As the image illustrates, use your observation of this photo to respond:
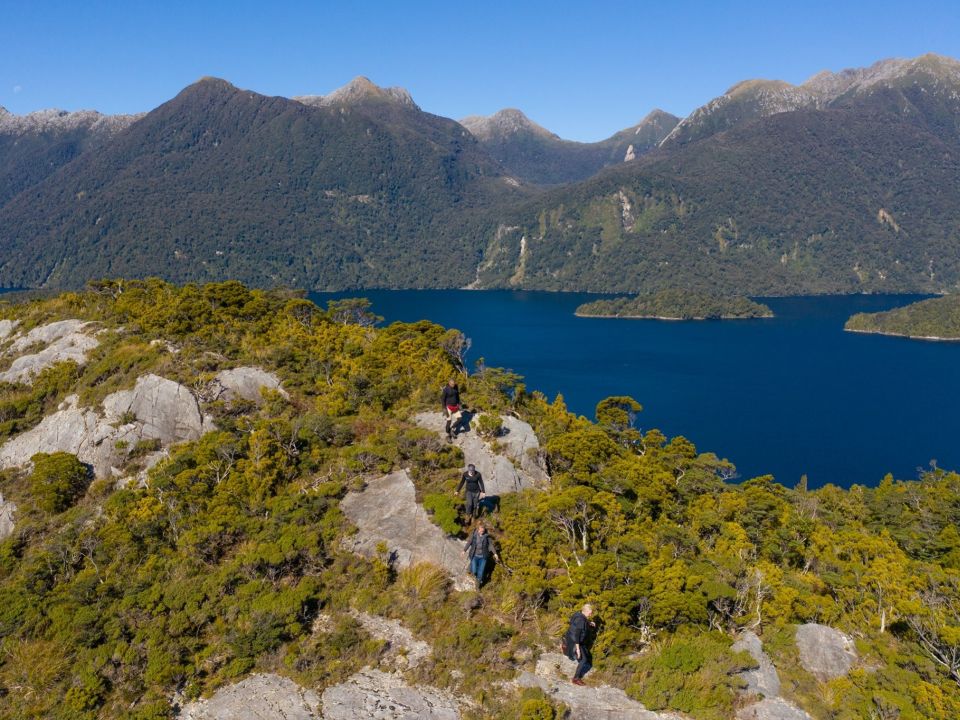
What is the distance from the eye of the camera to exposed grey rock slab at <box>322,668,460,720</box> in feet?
45.8

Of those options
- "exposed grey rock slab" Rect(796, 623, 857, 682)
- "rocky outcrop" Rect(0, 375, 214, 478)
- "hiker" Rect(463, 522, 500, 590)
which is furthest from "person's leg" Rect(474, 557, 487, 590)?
"rocky outcrop" Rect(0, 375, 214, 478)

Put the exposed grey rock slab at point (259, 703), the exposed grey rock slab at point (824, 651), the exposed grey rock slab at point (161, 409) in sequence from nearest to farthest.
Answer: the exposed grey rock slab at point (259, 703) < the exposed grey rock slab at point (824, 651) < the exposed grey rock slab at point (161, 409)

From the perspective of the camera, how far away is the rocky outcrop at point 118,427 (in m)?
26.1

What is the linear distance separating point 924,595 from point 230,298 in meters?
40.9

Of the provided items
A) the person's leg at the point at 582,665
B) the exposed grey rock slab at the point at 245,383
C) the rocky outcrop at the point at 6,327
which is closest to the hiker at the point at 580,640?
the person's leg at the point at 582,665

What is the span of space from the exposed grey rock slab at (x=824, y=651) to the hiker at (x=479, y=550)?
9.33m

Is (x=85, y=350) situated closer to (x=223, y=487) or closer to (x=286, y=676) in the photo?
(x=223, y=487)

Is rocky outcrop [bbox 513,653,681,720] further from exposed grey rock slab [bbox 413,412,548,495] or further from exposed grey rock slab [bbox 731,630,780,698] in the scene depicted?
exposed grey rock slab [bbox 413,412,548,495]

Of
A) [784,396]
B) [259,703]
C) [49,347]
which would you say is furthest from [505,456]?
[784,396]

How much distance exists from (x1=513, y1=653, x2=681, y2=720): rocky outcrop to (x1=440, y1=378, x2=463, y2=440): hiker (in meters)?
11.7

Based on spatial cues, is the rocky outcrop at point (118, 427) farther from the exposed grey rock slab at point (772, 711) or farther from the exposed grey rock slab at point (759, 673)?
the exposed grey rock slab at point (772, 711)

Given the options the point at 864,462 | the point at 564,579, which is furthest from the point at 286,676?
the point at 864,462

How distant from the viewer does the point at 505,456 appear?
81.7ft

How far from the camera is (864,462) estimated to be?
9619 centimetres
